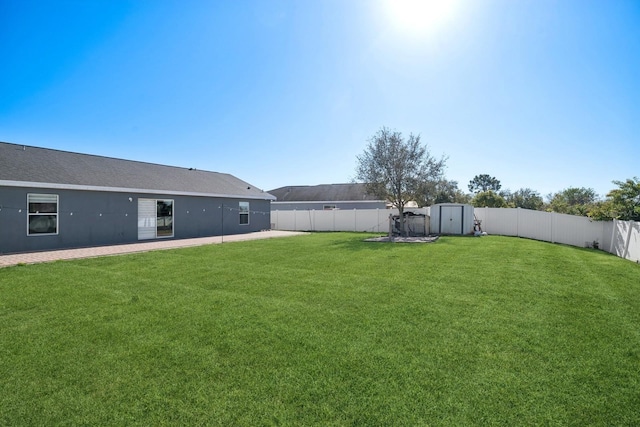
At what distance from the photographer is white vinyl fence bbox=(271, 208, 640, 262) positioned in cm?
1109

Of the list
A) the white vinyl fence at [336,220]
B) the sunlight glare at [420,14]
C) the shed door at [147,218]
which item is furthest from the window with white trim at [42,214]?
the white vinyl fence at [336,220]

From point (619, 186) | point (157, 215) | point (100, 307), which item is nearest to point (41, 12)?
point (157, 215)

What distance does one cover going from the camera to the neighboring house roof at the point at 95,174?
36.6 ft

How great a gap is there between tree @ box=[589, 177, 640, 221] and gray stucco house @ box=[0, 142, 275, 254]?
16.8 m

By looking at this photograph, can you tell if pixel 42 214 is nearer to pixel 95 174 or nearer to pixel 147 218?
pixel 95 174

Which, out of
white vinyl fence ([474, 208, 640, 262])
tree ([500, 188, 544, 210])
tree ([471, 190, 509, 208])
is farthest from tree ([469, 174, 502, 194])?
white vinyl fence ([474, 208, 640, 262])

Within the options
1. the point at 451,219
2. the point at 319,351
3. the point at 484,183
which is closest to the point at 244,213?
the point at 451,219

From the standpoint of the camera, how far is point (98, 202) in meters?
12.7

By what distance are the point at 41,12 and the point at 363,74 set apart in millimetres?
10705

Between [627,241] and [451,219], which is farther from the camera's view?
[451,219]

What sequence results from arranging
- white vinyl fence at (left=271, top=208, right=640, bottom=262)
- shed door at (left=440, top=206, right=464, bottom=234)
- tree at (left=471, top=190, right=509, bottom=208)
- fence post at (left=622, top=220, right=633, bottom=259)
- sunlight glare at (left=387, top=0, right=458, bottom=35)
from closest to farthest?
sunlight glare at (left=387, top=0, right=458, bottom=35), fence post at (left=622, top=220, right=633, bottom=259), white vinyl fence at (left=271, top=208, right=640, bottom=262), shed door at (left=440, top=206, right=464, bottom=234), tree at (left=471, top=190, right=509, bottom=208)

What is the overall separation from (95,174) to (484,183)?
67.1 meters

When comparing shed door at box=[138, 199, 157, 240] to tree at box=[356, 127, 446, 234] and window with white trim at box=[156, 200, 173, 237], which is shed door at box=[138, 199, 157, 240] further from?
tree at box=[356, 127, 446, 234]

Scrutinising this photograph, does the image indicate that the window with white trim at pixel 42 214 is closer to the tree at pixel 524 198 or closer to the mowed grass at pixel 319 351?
the mowed grass at pixel 319 351
